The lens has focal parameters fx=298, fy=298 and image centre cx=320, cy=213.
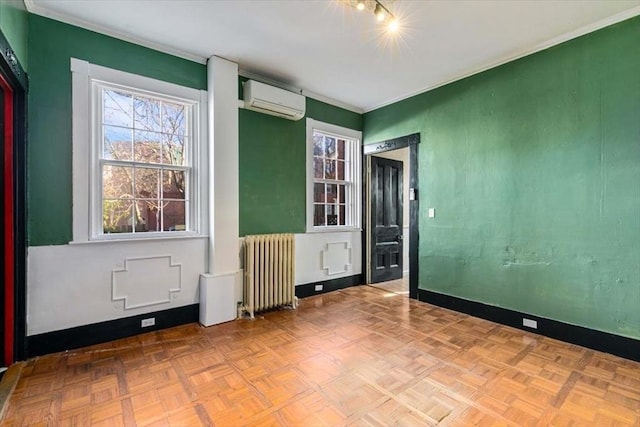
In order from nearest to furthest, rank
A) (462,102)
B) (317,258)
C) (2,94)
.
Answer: (2,94) → (462,102) → (317,258)

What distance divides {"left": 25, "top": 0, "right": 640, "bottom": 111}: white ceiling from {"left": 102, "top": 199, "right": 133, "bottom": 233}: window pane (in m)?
1.61

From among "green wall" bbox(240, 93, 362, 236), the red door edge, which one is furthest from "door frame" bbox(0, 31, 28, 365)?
"green wall" bbox(240, 93, 362, 236)

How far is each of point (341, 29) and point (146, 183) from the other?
247 centimetres

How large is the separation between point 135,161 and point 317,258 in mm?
2603

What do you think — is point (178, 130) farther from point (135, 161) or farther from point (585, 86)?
point (585, 86)

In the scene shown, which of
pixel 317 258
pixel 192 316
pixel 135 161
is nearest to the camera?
pixel 135 161

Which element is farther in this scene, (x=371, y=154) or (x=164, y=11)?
(x=371, y=154)

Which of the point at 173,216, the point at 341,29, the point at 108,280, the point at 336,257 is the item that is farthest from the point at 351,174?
the point at 108,280

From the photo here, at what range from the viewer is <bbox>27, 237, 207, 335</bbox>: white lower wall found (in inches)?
99.0

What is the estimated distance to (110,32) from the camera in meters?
2.81

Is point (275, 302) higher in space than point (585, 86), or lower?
lower

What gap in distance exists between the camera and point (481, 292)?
3.49 metres

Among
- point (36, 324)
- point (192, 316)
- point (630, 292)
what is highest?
point (630, 292)

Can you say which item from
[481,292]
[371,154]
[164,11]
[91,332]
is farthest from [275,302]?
[164,11]
